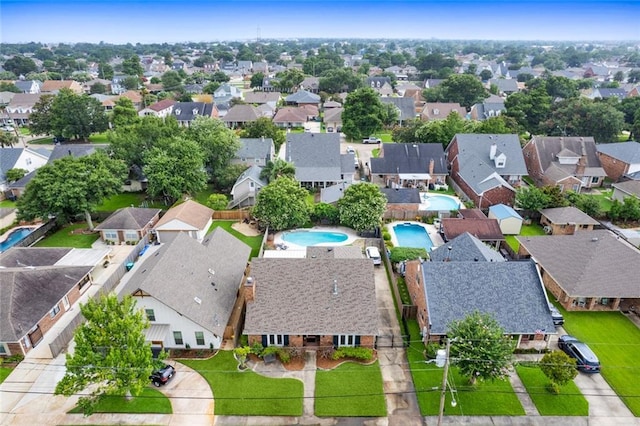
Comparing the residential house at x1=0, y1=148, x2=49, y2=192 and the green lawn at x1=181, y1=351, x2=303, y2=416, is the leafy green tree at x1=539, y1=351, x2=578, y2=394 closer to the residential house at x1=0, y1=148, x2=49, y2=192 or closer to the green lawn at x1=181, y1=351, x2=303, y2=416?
the green lawn at x1=181, y1=351, x2=303, y2=416

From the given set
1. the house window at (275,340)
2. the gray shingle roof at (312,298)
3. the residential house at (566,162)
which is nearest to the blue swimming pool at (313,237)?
the gray shingle roof at (312,298)

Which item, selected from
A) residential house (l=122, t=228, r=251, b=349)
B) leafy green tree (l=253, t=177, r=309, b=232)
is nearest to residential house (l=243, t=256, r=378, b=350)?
residential house (l=122, t=228, r=251, b=349)

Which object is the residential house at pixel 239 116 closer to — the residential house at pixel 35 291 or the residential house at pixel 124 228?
the residential house at pixel 124 228

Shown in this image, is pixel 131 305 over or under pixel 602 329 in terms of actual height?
over

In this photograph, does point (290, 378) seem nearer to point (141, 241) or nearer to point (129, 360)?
point (129, 360)

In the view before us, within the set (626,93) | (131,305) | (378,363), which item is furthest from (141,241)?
(626,93)

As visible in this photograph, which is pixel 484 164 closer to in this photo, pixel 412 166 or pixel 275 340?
pixel 412 166
